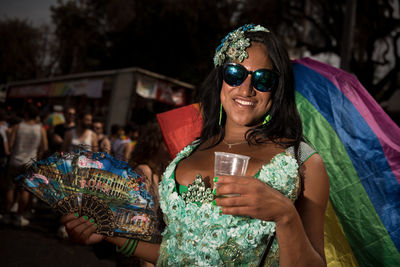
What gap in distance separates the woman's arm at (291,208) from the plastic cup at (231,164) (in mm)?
76

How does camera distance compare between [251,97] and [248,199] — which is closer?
[248,199]

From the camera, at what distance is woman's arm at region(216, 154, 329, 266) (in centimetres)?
112

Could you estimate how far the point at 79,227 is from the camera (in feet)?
5.43

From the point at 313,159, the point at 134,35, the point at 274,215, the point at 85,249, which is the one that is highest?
the point at 134,35

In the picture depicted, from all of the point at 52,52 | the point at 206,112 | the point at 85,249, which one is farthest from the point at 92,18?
the point at 206,112

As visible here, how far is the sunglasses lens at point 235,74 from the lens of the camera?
66.0 inches

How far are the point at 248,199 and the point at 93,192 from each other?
86 centimetres

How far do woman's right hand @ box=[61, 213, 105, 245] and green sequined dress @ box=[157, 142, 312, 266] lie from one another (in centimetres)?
38

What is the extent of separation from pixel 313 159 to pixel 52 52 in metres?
36.2

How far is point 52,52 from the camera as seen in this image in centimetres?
3400

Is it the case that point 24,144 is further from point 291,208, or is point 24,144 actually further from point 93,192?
point 291,208

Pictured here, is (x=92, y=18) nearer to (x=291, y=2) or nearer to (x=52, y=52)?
(x=52, y=52)

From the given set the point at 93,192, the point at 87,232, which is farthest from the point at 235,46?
the point at 87,232

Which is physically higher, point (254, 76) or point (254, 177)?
point (254, 76)
